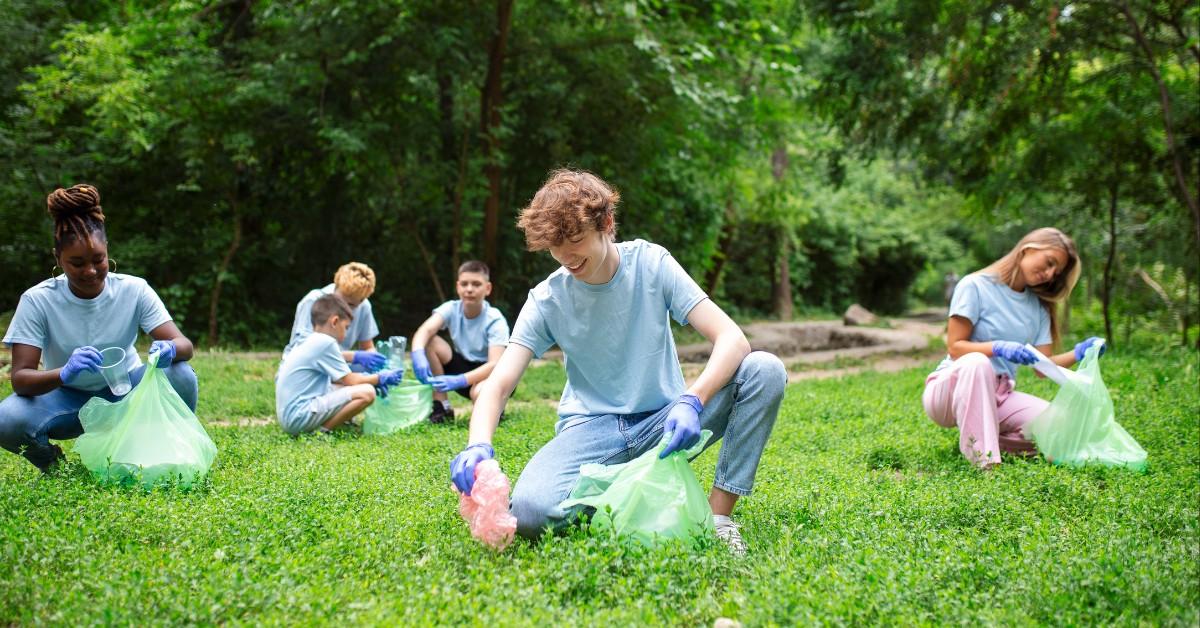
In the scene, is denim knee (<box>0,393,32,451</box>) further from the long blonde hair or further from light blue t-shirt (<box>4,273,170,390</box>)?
the long blonde hair

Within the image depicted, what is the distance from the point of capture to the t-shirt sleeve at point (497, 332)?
6.46 metres

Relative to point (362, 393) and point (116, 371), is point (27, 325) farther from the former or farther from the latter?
point (362, 393)

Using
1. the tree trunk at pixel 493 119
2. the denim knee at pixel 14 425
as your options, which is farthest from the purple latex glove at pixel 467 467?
the tree trunk at pixel 493 119

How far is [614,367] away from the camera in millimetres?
3416

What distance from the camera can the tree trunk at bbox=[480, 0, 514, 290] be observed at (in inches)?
447

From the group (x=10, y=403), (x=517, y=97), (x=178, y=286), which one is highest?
(x=517, y=97)

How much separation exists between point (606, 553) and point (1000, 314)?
3060mm

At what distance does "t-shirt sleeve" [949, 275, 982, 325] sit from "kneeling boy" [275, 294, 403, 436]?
140 inches

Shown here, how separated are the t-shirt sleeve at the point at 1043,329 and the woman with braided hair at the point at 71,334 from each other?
448cm

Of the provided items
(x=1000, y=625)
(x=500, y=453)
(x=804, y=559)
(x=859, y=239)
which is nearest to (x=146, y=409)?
(x=500, y=453)

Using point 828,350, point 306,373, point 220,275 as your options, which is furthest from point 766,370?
point 828,350

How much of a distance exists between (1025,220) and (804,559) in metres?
A: 12.0

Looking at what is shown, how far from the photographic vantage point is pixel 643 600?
254 centimetres

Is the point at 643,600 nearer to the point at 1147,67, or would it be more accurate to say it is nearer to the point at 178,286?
the point at 1147,67
